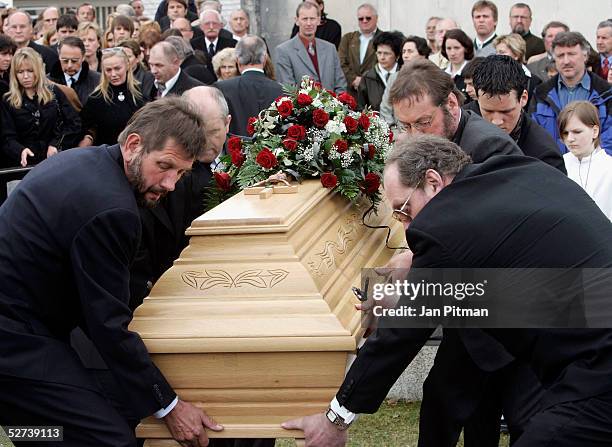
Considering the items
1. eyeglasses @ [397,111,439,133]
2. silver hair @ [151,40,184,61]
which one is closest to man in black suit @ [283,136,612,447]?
eyeglasses @ [397,111,439,133]

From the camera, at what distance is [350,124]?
5180mm

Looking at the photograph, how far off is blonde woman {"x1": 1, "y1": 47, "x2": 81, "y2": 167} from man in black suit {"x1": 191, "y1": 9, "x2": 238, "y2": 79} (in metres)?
2.55

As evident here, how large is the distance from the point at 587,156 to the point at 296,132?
2.34 meters

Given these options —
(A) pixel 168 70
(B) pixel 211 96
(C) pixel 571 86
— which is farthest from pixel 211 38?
(B) pixel 211 96

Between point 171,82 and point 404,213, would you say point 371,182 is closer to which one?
point 404,213

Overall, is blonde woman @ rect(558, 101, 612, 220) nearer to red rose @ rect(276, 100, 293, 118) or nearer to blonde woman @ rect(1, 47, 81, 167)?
red rose @ rect(276, 100, 293, 118)

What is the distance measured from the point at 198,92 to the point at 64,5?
14.5 m

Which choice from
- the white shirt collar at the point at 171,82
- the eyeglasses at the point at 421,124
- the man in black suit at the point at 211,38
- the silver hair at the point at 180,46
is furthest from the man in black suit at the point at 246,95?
the man in black suit at the point at 211,38

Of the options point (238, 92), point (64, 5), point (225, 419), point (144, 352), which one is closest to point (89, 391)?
point (144, 352)

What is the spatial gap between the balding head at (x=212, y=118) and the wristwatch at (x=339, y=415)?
189 cm

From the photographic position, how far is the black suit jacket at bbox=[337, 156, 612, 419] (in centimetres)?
334

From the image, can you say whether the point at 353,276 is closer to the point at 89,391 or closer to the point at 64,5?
the point at 89,391

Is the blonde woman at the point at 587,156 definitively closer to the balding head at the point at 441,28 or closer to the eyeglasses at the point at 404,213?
the eyeglasses at the point at 404,213

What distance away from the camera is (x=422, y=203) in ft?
11.7
